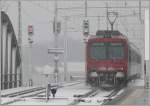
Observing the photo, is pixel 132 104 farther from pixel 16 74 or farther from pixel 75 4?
pixel 75 4

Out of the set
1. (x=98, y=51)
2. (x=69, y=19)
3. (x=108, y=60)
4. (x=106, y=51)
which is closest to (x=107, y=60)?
(x=108, y=60)

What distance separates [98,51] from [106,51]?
0.43 metres

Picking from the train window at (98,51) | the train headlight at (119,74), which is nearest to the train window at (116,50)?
the train window at (98,51)

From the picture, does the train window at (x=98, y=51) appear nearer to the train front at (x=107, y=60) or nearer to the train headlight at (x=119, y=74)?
the train front at (x=107, y=60)

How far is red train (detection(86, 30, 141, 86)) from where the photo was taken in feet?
88.3

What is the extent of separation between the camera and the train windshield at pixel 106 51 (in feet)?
89.3

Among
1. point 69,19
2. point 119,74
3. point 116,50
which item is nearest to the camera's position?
point 119,74

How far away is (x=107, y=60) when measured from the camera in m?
27.2

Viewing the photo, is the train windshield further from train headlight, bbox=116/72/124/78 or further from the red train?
train headlight, bbox=116/72/124/78

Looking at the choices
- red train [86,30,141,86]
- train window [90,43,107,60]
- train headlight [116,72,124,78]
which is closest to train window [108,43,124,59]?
red train [86,30,141,86]

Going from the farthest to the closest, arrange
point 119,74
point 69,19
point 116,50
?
point 69,19
point 116,50
point 119,74

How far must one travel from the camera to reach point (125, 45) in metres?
27.0

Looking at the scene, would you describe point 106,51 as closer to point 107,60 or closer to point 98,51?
point 98,51

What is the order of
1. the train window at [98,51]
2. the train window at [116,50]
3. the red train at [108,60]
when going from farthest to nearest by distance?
the train window at [98,51]
the train window at [116,50]
the red train at [108,60]
